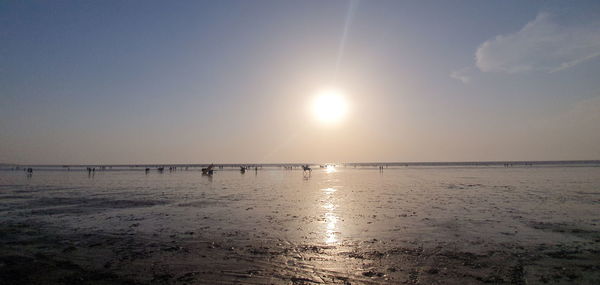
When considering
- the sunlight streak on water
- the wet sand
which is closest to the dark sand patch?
the wet sand

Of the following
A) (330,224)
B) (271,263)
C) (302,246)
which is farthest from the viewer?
(330,224)

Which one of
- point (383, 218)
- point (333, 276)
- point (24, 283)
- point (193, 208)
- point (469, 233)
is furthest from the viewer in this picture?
point (193, 208)

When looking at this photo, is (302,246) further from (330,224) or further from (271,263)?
(330,224)

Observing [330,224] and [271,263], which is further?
[330,224]

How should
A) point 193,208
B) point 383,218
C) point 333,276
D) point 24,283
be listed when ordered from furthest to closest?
point 193,208, point 383,218, point 333,276, point 24,283

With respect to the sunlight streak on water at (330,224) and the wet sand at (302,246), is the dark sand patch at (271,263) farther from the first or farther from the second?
the sunlight streak on water at (330,224)

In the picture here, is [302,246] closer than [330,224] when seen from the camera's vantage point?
Yes

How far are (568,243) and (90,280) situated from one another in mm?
15536

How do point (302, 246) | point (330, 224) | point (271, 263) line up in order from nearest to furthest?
point (271, 263)
point (302, 246)
point (330, 224)

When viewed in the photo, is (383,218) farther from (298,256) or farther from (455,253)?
(298,256)

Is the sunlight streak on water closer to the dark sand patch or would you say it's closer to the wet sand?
the wet sand

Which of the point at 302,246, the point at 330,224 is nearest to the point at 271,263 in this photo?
the point at 302,246

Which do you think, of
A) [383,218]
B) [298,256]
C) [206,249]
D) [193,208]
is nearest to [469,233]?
[383,218]

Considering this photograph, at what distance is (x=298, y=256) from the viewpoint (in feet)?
33.7
